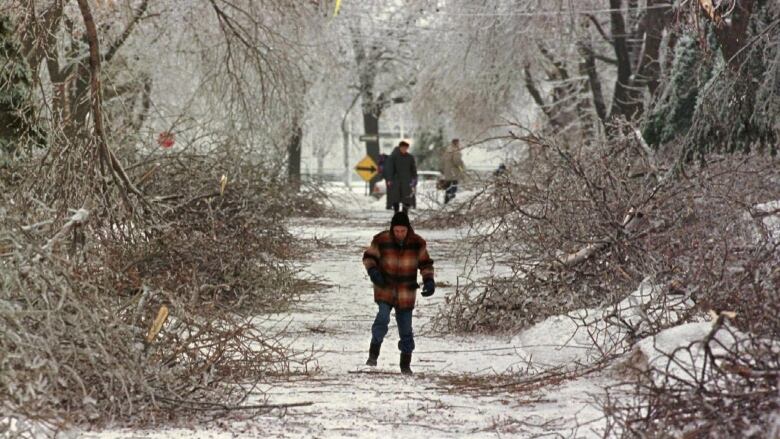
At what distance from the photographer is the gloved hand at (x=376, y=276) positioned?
11.2 m

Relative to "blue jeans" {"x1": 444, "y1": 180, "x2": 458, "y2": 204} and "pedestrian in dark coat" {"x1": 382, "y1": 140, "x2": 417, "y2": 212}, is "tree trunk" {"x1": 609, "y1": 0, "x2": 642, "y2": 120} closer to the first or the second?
"blue jeans" {"x1": 444, "y1": 180, "x2": 458, "y2": 204}

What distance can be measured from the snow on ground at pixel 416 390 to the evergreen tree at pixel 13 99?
2.95 meters

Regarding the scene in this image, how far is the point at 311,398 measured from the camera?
9484 mm

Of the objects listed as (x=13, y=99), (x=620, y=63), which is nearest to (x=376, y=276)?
(x=13, y=99)

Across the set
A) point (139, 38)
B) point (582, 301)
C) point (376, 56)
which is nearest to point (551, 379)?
point (582, 301)

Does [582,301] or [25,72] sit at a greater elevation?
[25,72]

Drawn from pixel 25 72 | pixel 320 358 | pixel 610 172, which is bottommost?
pixel 320 358

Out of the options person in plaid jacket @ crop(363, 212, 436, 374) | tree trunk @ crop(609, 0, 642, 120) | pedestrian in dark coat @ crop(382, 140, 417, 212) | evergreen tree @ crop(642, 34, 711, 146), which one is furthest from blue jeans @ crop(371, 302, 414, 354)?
pedestrian in dark coat @ crop(382, 140, 417, 212)

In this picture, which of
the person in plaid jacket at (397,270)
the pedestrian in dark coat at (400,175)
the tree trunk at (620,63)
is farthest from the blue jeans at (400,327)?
the pedestrian in dark coat at (400,175)

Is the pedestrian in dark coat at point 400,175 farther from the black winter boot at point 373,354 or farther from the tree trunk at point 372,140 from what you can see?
the black winter boot at point 373,354

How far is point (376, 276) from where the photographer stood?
1119 centimetres

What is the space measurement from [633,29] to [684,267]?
966 inches

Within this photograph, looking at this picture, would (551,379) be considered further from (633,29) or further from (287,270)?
(633,29)

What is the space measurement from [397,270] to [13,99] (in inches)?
170
